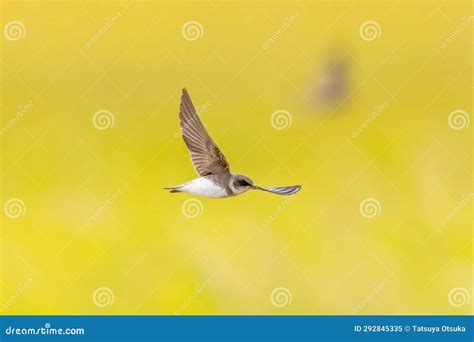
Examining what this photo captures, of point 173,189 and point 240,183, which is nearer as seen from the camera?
point 240,183

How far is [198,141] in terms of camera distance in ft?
23.3

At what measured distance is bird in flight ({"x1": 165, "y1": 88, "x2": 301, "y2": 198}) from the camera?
706cm

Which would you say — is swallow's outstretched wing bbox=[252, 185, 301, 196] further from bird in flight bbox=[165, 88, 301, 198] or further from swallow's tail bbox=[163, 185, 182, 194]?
swallow's tail bbox=[163, 185, 182, 194]

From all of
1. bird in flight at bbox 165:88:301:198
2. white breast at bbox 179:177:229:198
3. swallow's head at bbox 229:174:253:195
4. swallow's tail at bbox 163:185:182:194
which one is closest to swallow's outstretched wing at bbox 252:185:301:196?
bird in flight at bbox 165:88:301:198

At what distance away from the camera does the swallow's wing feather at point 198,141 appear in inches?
278

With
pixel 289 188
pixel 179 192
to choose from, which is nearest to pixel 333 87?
pixel 289 188

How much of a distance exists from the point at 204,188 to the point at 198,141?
37 cm

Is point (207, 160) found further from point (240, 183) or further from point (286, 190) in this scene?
point (286, 190)

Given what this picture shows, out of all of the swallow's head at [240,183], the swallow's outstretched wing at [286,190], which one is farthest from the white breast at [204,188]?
the swallow's outstretched wing at [286,190]

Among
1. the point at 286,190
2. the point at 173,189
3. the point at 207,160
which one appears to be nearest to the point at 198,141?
the point at 207,160

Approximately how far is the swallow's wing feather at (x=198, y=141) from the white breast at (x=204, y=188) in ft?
0.27

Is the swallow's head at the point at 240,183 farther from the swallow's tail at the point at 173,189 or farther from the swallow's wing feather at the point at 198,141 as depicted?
the swallow's tail at the point at 173,189

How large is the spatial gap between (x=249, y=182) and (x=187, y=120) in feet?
2.16
